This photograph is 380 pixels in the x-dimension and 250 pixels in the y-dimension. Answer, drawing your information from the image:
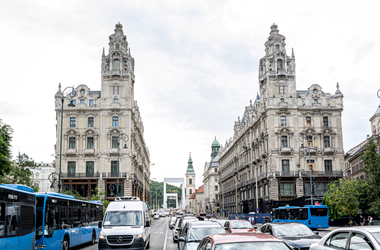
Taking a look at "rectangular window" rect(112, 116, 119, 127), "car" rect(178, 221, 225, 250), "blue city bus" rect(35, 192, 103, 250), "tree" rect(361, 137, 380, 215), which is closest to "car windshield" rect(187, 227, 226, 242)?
"car" rect(178, 221, 225, 250)

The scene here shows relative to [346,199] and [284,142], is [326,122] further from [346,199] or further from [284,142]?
[346,199]

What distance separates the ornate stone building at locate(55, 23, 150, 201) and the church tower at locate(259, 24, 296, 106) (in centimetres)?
2405

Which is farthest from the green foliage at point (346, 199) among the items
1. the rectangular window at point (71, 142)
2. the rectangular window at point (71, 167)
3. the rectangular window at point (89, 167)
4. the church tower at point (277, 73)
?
the rectangular window at point (71, 142)

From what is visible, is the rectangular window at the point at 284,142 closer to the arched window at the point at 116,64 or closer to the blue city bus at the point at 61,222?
the arched window at the point at 116,64

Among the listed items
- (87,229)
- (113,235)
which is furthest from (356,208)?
(113,235)

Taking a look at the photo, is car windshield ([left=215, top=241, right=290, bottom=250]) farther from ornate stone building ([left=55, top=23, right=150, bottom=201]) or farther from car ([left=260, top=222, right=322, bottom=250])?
ornate stone building ([left=55, top=23, right=150, bottom=201])

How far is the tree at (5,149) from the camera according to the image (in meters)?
34.1

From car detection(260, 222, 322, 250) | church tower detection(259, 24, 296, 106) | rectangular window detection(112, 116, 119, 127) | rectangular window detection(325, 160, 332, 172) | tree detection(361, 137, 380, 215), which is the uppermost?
church tower detection(259, 24, 296, 106)

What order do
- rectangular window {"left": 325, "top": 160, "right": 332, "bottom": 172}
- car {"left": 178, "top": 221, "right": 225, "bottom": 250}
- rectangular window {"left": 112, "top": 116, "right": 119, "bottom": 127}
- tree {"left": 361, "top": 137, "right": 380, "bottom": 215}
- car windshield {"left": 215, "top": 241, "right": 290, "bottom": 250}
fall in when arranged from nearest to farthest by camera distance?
car windshield {"left": 215, "top": 241, "right": 290, "bottom": 250} → car {"left": 178, "top": 221, "right": 225, "bottom": 250} → tree {"left": 361, "top": 137, "right": 380, "bottom": 215} → rectangular window {"left": 325, "top": 160, "right": 332, "bottom": 172} → rectangular window {"left": 112, "top": 116, "right": 119, "bottom": 127}

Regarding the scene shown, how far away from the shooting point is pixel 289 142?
63.9 meters

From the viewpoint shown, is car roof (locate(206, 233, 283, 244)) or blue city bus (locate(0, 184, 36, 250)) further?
blue city bus (locate(0, 184, 36, 250))

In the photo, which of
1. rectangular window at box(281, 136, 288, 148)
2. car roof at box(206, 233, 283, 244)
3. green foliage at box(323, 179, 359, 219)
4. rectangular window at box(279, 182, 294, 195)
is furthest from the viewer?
rectangular window at box(281, 136, 288, 148)

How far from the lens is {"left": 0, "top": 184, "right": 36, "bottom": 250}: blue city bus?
1235cm

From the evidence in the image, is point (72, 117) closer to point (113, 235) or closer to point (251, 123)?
point (251, 123)
